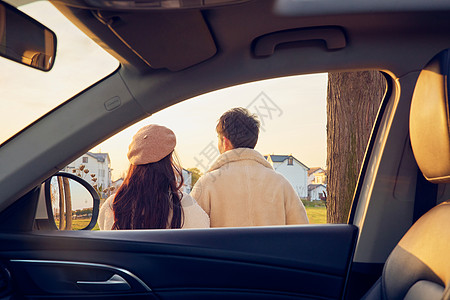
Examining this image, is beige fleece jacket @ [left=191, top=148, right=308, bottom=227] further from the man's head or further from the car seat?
the car seat

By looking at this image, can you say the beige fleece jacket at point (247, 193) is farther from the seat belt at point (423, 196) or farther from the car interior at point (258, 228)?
the seat belt at point (423, 196)

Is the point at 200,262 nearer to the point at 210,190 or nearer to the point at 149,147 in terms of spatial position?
the point at 149,147

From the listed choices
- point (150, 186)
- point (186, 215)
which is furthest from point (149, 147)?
point (186, 215)

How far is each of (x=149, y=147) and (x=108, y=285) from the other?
115cm

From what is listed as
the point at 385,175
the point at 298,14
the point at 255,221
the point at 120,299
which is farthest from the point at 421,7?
the point at 255,221

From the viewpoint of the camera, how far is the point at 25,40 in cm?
131

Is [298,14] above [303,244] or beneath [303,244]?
above

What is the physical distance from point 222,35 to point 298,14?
0.25 m

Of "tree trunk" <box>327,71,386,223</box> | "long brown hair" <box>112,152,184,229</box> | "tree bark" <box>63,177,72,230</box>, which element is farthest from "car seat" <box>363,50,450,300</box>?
"tree trunk" <box>327,71,386,223</box>

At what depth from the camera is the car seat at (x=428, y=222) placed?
1.40m

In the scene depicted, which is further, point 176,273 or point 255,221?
point 255,221

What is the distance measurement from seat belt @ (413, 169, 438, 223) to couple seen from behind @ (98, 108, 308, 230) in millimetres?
1348

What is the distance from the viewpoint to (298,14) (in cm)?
150

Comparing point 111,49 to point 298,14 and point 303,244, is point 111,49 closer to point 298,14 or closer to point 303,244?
point 298,14
